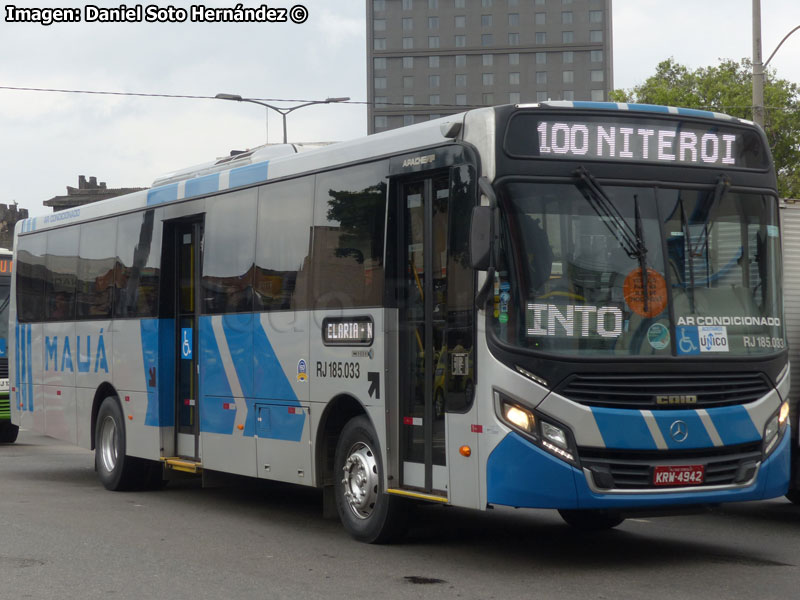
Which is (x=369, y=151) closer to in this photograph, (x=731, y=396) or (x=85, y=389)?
(x=731, y=396)

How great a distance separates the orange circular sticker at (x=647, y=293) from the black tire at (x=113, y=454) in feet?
24.7

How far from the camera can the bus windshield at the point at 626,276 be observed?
8.59 m

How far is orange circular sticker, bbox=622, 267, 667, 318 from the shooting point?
872cm

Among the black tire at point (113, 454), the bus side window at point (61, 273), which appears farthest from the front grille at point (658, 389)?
the bus side window at point (61, 273)

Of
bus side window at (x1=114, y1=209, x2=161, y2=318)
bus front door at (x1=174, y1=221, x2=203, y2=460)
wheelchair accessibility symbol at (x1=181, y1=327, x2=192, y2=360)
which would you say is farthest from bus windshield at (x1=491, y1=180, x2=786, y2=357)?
bus side window at (x1=114, y1=209, x2=161, y2=318)

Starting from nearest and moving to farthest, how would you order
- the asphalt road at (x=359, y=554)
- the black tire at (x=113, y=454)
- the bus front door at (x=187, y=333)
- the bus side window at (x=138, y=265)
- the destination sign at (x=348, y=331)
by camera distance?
the asphalt road at (x=359, y=554)
the destination sign at (x=348, y=331)
the bus front door at (x=187, y=333)
the bus side window at (x=138, y=265)
the black tire at (x=113, y=454)

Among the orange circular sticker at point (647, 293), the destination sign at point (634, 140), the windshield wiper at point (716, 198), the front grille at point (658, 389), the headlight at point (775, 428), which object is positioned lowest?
the headlight at point (775, 428)

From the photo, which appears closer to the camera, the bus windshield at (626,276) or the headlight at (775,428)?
the bus windshield at (626,276)

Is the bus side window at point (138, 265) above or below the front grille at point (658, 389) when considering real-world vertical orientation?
above

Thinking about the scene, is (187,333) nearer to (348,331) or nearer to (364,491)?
(348,331)

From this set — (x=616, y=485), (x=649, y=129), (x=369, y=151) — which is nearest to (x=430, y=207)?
(x=369, y=151)

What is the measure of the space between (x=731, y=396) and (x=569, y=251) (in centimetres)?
159

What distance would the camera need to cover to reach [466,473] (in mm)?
8820

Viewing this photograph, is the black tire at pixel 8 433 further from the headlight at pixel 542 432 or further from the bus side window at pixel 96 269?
the headlight at pixel 542 432
